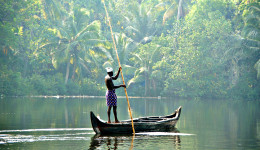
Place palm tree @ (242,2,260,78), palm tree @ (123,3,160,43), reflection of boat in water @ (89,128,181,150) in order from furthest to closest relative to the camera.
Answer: palm tree @ (123,3,160,43) < palm tree @ (242,2,260,78) < reflection of boat in water @ (89,128,181,150)

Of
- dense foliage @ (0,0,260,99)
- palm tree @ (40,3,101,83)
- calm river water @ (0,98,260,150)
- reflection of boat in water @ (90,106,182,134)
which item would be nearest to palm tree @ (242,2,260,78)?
dense foliage @ (0,0,260,99)

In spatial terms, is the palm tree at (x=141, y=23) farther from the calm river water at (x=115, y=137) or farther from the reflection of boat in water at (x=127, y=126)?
the reflection of boat in water at (x=127, y=126)

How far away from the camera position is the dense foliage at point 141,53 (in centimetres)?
4181

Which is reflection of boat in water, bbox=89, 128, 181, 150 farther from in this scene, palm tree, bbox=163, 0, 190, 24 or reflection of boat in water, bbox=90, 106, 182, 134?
palm tree, bbox=163, 0, 190, 24

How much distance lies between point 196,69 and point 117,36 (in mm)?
8355

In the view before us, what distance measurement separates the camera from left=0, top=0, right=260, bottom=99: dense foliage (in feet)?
137

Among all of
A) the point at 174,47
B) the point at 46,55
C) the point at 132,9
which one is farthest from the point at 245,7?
the point at 46,55

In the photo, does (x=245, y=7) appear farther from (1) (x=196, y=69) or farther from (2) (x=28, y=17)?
(2) (x=28, y=17)

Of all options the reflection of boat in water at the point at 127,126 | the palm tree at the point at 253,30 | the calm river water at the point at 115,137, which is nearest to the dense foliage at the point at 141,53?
the palm tree at the point at 253,30

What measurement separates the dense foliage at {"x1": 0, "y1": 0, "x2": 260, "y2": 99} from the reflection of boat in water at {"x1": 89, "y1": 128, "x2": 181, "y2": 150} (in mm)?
26343

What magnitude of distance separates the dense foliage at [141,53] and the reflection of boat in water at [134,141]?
2634cm

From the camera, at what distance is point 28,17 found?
4366 centimetres

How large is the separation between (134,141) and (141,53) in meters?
34.2

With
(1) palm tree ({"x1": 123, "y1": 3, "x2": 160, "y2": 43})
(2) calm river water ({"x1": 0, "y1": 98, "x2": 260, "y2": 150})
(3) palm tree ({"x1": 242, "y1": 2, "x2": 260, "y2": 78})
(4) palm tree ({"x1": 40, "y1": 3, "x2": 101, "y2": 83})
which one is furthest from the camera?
(1) palm tree ({"x1": 123, "y1": 3, "x2": 160, "y2": 43})
